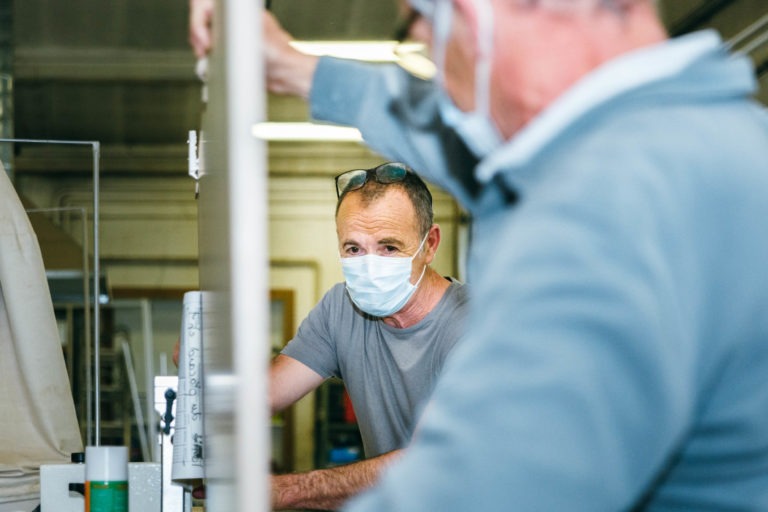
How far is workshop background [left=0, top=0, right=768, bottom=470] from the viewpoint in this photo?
5.73 meters

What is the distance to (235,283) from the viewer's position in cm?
58

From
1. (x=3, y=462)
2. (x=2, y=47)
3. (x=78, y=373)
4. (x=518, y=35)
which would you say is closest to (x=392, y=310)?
(x=3, y=462)

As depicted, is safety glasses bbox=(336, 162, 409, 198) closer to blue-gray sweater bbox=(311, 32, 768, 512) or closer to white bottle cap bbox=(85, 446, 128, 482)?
white bottle cap bbox=(85, 446, 128, 482)

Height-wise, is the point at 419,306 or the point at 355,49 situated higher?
the point at 355,49

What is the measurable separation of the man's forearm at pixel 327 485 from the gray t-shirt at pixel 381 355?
18cm

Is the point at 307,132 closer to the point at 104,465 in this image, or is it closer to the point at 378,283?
the point at 378,283

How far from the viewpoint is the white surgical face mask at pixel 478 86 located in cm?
64

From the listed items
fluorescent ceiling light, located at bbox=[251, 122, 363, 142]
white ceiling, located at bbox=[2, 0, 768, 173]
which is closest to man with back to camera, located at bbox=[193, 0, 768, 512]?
white ceiling, located at bbox=[2, 0, 768, 173]

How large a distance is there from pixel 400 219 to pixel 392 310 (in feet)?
0.69

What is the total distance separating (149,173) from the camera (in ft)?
25.8

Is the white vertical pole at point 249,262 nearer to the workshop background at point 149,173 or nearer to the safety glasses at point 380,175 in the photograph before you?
the safety glasses at point 380,175

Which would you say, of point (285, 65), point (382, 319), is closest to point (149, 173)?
point (382, 319)

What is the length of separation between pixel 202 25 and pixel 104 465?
91 centimetres

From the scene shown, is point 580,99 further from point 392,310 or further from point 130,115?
point 130,115
